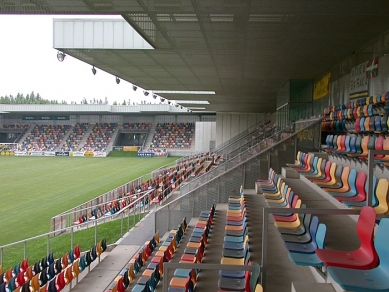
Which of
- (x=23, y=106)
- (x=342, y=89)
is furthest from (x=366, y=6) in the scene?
(x=23, y=106)

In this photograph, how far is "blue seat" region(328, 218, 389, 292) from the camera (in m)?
2.37

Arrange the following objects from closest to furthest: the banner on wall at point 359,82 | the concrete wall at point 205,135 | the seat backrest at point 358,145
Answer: the seat backrest at point 358,145 → the banner on wall at point 359,82 → the concrete wall at point 205,135

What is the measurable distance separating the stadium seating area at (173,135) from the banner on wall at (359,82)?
3776 cm

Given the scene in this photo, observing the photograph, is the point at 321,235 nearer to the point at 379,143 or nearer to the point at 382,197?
the point at 382,197

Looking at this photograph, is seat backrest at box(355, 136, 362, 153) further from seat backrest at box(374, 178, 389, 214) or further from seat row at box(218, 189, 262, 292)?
seat backrest at box(374, 178, 389, 214)

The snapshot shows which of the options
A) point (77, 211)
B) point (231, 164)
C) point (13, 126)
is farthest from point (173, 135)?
point (231, 164)

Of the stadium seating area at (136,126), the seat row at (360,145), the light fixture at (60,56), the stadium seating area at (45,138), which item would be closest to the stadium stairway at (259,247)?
the seat row at (360,145)

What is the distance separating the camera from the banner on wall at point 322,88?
490 inches

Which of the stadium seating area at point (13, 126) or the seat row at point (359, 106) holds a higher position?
the stadium seating area at point (13, 126)

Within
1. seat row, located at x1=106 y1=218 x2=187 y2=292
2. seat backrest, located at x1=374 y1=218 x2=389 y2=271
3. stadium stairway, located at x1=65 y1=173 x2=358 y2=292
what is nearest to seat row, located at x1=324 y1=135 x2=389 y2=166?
stadium stairway, located at x1=65 y1=173 x2=358 y2=292

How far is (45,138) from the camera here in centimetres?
5006

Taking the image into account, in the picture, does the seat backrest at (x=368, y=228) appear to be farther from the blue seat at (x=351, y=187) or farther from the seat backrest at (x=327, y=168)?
the seat backrest at (x=327, y=168)

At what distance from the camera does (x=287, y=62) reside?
10727 millimetres

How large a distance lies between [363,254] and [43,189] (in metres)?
21.2
